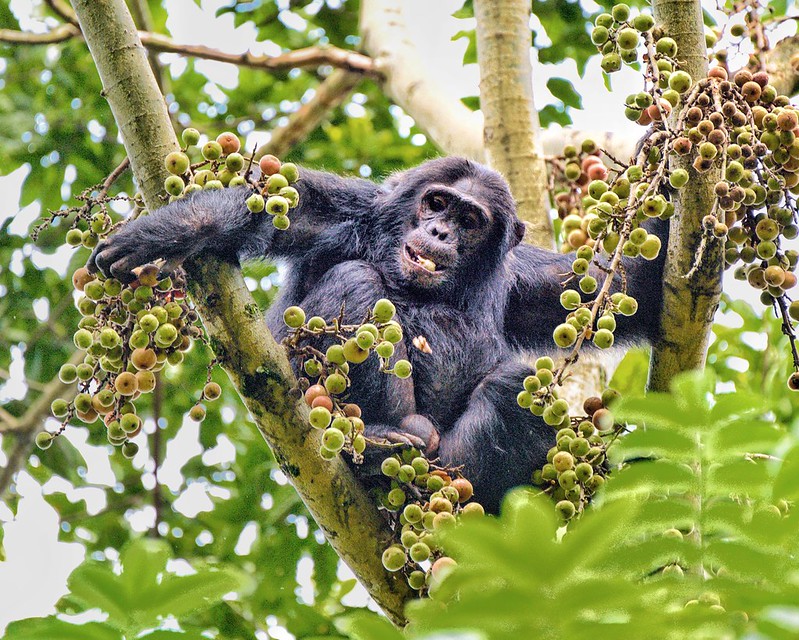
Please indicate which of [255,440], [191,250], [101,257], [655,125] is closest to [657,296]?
[655,125]

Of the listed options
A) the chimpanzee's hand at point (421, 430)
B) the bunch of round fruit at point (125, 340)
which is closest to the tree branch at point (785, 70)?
the chimpanzee's hand at point (421, 430)

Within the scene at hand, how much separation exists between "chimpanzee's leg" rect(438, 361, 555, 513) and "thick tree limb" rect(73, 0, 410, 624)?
498 millimetres

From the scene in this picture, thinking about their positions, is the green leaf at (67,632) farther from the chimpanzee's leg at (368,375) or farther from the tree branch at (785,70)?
the tree branch at (785,70)

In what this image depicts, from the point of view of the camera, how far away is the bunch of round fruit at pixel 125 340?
2.19 meters

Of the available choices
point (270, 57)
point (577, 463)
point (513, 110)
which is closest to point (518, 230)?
point (513, 110)

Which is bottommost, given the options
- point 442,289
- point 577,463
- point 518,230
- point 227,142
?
point 577,463

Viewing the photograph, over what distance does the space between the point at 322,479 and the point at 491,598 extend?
4.99 ft

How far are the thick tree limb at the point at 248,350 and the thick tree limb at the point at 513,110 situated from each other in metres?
1.56

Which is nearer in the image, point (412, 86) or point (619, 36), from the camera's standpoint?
point (619, 36)

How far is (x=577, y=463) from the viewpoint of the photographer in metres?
2.22

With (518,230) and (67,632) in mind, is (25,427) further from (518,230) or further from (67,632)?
(67,632)

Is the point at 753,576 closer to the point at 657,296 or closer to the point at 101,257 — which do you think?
the point at 101,257

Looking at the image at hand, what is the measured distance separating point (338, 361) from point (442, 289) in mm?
971

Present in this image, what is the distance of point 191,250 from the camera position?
91.2 inches
